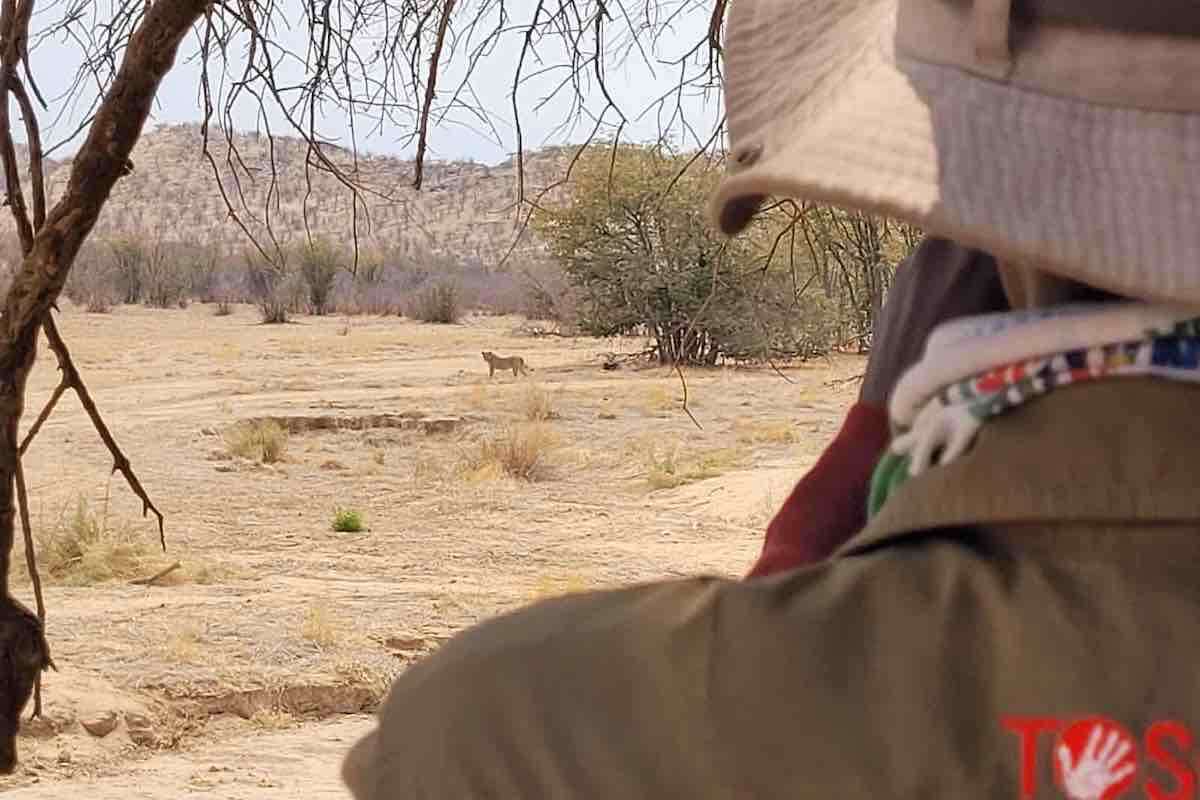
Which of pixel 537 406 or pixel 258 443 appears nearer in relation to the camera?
pixel 258 443

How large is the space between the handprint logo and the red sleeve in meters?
0.29

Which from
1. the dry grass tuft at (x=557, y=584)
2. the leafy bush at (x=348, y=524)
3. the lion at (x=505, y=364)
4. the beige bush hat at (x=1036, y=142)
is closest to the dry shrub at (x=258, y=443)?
the leafy bush at (x=348, y=524)

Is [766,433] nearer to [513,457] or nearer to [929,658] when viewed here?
[513,457]

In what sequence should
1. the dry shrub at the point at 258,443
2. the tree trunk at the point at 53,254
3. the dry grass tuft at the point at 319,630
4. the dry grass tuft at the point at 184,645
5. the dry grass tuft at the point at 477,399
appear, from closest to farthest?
the tree trunk at the point at 53,254 < the dry grass tuft at the point at 184,645 < the dry grass tuft at the point at 319,630 < the dry shrub at the point at 258,443 < the dry grass tuft at the point at 477,399

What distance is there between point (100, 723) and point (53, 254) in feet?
13.4

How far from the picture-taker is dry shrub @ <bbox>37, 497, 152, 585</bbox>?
341 inches

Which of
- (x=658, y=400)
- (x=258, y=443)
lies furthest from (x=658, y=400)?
(x=258, y=443)

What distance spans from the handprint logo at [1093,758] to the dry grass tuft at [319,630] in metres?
6.51

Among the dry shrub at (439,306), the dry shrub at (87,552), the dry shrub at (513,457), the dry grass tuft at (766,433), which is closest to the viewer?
the dry shrub at (87,552)

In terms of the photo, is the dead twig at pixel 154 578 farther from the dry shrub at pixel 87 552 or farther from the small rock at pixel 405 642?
the small rock at pixel 405 642

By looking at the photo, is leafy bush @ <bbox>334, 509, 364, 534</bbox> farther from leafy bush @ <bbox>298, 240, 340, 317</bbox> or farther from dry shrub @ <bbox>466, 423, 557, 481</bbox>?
Result: leafy bush @ <bbox>298, 240, 340, 317</bbox>

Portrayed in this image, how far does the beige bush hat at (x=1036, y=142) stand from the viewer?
0.70 metres

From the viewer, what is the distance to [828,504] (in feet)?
3.34

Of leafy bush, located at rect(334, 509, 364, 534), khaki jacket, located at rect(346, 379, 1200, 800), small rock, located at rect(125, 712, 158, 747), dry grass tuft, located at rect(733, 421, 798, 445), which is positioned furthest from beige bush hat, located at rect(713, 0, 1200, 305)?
dry grass tuft, located at rect(733, 421, 798, 445)
